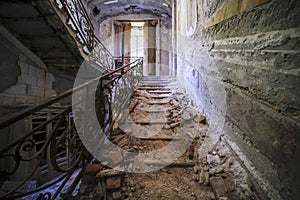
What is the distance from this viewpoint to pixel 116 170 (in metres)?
1.63

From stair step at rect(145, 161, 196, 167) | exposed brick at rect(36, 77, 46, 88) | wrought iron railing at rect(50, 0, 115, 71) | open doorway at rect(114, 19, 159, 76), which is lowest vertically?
stair step at rect(145, 161, 196, 167)

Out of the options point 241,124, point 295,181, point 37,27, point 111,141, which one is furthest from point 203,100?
point 37,27

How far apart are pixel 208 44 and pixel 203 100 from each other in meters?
0.77

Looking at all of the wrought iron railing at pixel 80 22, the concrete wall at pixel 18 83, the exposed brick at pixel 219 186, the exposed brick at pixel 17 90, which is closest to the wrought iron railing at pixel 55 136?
the concrete wall at pixel 18 83

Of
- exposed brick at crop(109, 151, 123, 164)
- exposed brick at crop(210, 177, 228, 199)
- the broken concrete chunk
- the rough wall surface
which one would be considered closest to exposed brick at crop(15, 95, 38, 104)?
the rough wall surface

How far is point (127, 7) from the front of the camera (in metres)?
8.18

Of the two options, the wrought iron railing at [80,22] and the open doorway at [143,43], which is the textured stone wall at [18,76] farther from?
the open doorway at [143,43]

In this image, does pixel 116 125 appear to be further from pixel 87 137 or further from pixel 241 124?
pixel 241 124

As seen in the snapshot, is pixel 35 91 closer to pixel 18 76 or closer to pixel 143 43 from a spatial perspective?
pixel 18 76

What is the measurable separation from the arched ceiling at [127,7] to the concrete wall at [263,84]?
624cm

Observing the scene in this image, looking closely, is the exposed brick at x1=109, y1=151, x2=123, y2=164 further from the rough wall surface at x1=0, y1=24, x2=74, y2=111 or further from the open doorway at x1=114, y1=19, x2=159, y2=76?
the open doorway at x1=114, y1=19, x2=159, y2=76

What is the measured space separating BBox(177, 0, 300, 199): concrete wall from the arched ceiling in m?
6.24

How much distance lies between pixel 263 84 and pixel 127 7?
836 centimetres

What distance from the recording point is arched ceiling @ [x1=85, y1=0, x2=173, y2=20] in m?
7.52
